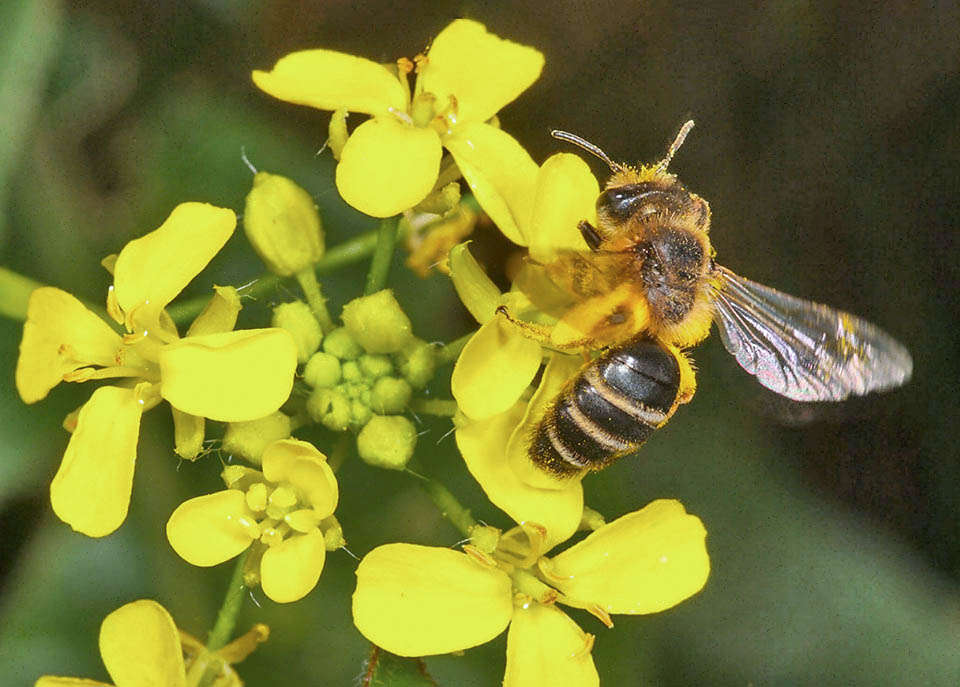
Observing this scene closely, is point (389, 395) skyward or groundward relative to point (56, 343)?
groundward

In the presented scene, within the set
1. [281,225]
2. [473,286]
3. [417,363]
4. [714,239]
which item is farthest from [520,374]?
[714,239]

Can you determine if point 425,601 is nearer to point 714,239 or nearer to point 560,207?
point 560,207

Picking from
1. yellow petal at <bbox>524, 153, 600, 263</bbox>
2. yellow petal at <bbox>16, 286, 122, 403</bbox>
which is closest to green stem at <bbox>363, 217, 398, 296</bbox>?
yellow petal at <bbox>524, 153, 600, 263</bbox>

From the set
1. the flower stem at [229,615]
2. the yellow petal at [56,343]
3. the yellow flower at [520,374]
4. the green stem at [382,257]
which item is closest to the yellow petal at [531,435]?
the yellow flower at [520,374]

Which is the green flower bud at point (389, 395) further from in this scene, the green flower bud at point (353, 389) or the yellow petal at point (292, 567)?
the yellow petal at point (292, 567)

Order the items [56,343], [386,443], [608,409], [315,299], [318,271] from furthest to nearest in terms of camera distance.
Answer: [318,271], [315,299], [386,443], [56,343], [608,409]

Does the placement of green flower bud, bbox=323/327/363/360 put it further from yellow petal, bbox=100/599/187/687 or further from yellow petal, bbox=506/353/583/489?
yellow petal, bbox=100/599/187/687

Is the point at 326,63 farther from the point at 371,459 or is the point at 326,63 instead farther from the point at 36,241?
the point at 36,241
